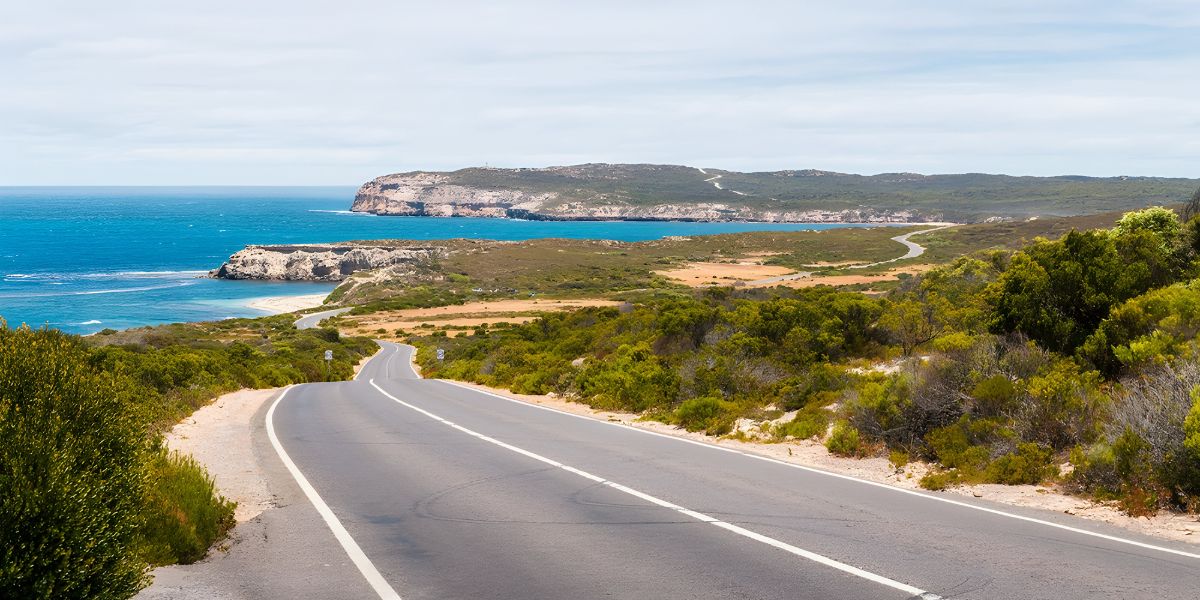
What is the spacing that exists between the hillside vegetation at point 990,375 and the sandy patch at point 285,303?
8079 cm

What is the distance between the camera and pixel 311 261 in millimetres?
144500

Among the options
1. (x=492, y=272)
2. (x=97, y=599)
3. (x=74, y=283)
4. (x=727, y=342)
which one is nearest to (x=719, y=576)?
(x=97, y=599)

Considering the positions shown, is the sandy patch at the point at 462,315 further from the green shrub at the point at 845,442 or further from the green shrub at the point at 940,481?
the green shrub at the point at 940,481

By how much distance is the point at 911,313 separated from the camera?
69.0 feet

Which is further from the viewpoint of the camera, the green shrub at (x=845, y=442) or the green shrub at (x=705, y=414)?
the green shrub at (x=705, y=414)

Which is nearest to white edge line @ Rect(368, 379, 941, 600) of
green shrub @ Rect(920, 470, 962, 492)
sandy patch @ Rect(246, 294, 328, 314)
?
green shrub @ Rect(920, 470, 962, 492)

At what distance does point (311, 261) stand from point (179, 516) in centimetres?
14414

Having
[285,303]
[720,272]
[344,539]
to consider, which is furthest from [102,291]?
[344,539]

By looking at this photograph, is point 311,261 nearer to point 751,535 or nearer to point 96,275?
point 96,275

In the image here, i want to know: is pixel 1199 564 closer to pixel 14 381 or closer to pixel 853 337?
pixel 14 381

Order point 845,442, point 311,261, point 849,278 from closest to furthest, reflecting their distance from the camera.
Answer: point 845,442
point 849,278
point 311,261

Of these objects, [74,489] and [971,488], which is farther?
Result: [971,488]

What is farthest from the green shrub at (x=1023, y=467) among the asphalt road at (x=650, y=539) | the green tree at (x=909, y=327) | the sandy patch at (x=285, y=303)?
the sandy patch at (x=285, y=303)

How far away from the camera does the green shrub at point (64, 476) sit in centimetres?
492
